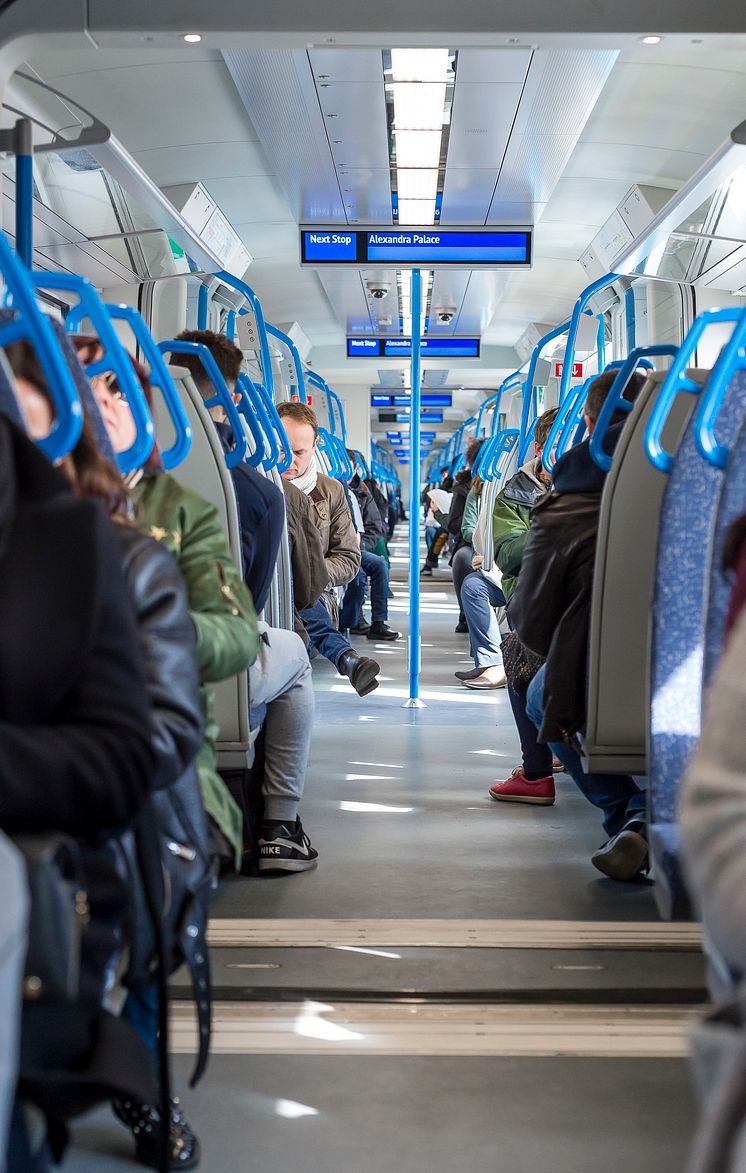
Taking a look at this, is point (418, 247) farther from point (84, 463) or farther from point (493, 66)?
point (84, 463)

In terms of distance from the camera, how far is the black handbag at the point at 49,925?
4.17 feet

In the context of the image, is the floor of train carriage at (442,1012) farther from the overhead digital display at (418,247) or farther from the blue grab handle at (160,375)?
the overhead digital display at (418,247)

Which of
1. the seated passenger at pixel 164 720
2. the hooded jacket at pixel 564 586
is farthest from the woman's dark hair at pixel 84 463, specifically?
the hooded jacket at pixel 564 586

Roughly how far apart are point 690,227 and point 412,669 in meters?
2.69

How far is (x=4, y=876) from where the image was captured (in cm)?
120

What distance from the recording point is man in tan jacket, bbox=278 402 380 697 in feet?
19.8

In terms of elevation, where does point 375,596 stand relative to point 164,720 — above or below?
below

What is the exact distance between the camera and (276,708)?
12.0 feet

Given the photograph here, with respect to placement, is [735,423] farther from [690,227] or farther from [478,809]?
[690,227]

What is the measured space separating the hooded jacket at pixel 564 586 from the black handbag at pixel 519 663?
580 mm

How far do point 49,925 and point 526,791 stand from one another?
336cm

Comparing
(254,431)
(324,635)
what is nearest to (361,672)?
(324,635)

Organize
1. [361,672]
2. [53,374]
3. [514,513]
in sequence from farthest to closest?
[361,672]
[514,513]
[53,374]

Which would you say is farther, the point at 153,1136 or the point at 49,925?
the point at 153,1136
